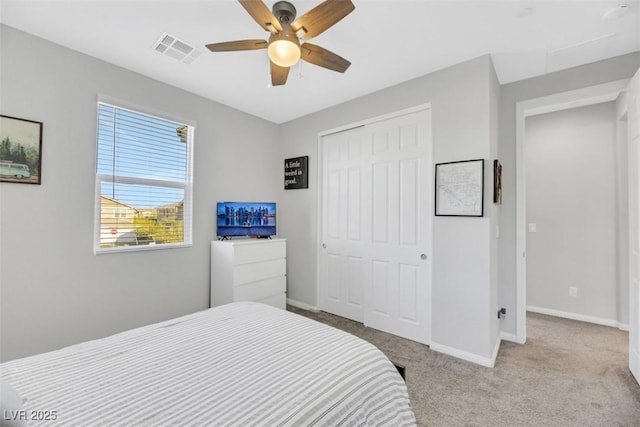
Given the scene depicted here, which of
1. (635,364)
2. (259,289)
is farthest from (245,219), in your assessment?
(635,364)

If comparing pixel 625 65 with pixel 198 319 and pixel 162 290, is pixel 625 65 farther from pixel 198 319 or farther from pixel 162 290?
pixel 162 290

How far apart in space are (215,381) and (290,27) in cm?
183

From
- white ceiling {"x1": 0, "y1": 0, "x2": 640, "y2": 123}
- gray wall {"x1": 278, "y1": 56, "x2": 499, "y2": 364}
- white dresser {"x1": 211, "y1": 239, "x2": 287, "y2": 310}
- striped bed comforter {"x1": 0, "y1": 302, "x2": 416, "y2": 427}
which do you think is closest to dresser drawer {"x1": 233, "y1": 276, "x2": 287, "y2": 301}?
white dresser {"x1": 211, "y1": 239, "x2": 287, "y2": 310}

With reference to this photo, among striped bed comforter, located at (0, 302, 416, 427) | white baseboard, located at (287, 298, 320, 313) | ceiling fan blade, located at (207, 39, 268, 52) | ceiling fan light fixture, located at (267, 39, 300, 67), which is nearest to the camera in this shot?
striped bed comforter, located at (0, 302, 416, 427)

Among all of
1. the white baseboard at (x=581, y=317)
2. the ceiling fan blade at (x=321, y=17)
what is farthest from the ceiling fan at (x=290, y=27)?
the white baseboard at (x=581, y=317)

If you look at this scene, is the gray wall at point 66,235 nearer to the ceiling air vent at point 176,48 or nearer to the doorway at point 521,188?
the ceiling air vent at point 176,48

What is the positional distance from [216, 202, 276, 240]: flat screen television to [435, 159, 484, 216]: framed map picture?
200 cm

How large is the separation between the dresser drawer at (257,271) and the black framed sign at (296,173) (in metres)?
1.05

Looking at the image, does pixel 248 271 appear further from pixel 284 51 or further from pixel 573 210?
pixel 573 210

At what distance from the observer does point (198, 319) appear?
1.58 m

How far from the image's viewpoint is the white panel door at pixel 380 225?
2.69 meters

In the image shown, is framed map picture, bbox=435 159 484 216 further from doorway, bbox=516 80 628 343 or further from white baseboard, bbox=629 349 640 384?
white baseboard, bbox=629 349 640 384

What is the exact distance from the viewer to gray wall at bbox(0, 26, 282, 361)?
1.98 meters

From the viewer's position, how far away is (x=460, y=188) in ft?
7.84
